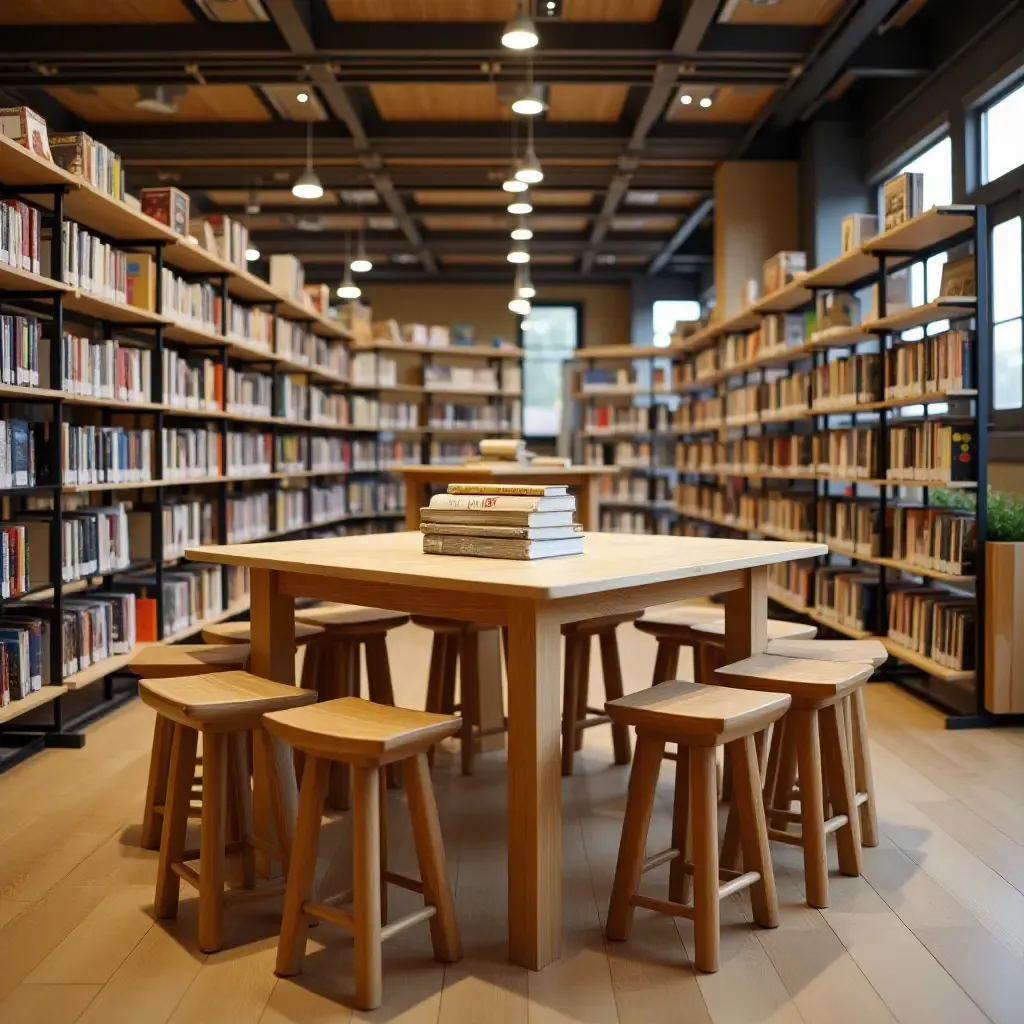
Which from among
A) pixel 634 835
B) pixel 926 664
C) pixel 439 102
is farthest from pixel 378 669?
pixel 439 102

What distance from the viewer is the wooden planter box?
4301 mm

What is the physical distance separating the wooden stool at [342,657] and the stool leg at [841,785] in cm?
137

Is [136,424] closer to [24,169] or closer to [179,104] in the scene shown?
[24,169]

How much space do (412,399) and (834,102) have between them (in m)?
6.57

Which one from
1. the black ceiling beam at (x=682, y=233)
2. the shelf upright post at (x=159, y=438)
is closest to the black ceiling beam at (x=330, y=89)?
the shelf upright post at (x=159, y=438)

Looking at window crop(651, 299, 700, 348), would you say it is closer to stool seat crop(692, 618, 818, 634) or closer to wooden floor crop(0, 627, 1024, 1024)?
stool seat crop(692, 618, 818, 634)

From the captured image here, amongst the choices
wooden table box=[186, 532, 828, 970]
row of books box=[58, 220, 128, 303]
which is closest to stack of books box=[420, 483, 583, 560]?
wooden table box=[186, 532, 828, 970]

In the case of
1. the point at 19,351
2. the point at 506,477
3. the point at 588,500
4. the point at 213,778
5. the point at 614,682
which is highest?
the point at 19,351

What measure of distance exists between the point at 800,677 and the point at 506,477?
297 cm

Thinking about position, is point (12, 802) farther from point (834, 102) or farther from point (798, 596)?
point (834, 102)

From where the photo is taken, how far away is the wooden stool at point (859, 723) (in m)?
3.01

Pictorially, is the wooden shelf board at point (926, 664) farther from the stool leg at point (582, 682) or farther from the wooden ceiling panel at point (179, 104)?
the wooden ceiling panel at point (179, 104)

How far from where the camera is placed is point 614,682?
4.03m

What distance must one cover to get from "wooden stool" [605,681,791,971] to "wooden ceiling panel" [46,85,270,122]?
6.27 meters
